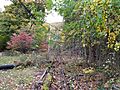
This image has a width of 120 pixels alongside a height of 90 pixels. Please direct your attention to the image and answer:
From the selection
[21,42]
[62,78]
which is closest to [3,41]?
[21,42]

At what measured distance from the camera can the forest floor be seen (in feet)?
20.1

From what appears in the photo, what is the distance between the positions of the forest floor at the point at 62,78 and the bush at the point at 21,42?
10.3ft

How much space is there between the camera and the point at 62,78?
6.97 metres

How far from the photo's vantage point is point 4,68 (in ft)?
29.9

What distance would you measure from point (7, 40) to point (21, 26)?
39.7 inches

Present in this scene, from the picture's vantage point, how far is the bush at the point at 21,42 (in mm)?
11871

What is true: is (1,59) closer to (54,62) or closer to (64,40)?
(54,62)

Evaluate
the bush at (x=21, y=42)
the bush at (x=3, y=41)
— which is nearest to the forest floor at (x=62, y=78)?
the bush at (x=21, y=42)

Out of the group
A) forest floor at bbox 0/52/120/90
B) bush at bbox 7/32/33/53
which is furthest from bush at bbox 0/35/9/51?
forest floor at bbox 0/52/120/90

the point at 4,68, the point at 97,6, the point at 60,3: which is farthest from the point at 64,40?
the point at 97,6

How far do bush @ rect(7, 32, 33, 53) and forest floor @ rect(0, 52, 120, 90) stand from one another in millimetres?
3135

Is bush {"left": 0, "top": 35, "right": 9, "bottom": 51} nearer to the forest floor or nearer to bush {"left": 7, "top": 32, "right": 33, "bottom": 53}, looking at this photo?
bush {"left": 7, "top": 32, "right": 33, "bottom": 53}

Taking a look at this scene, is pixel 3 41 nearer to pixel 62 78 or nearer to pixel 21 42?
pixel 21 42

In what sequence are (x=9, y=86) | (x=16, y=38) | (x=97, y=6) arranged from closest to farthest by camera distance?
1. (x=97, y=6)
2. (x=9, y=86)
3. (x=16, y=38)
